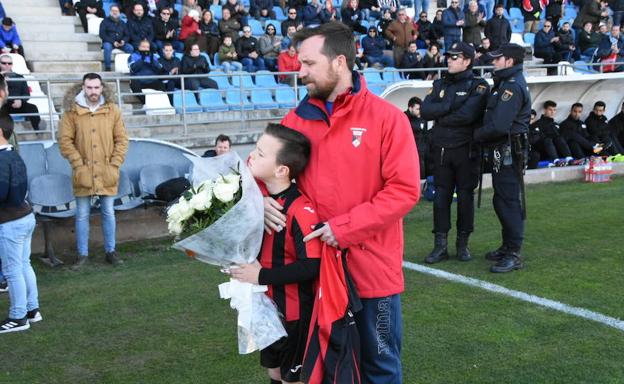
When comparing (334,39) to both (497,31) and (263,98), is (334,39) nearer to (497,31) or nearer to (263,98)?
(263,98)

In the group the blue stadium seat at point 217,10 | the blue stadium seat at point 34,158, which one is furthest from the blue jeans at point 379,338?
the blue stadium seat at point 217,10

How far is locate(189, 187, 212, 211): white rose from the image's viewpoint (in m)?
2.86

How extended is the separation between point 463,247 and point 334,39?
4.40 meters

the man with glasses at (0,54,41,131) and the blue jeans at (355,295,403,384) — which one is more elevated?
the man with glasses at (0,54,41,131)

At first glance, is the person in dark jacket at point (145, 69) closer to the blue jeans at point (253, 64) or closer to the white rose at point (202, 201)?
the blue jeans at point (253, 64)

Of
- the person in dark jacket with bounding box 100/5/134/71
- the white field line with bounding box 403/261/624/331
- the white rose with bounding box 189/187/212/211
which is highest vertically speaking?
the person in dark jacket with bounding box 100/5/134/71

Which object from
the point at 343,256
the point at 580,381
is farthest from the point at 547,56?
the point at 343,256

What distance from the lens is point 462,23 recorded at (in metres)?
17.6

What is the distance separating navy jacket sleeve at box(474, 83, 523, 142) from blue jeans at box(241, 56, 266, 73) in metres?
8.32

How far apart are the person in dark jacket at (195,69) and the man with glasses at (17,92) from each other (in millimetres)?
2914

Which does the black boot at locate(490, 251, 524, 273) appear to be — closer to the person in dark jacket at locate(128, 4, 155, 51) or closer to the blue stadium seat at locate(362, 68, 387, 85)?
the blue stadium seat at locate(362, 68, 387, 85)

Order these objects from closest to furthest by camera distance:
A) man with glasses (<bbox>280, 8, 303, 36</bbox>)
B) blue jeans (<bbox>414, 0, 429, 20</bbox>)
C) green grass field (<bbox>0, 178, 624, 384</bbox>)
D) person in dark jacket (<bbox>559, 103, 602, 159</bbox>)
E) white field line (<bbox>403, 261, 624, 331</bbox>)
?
green grass field (<bbox>0, 178, 624, 384</bbox>)
white field line (<bbox>403, 261, 624, 331</bbox>)
person in dark jacket (<bbox>559, 103, 602, 159</bbox>)
man with glasses (<bbox>280, 8, 303, 36</bbox>)
blue jeans (<bbox>414, 0, 429, 20</bbox>)

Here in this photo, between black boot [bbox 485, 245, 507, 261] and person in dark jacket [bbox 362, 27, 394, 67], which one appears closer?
black boot [bbox 485, 245, 507, 261]

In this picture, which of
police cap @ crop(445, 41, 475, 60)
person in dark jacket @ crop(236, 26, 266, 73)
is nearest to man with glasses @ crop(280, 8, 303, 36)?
person in dark jacket @ crop(236, 26, 266, 73)
